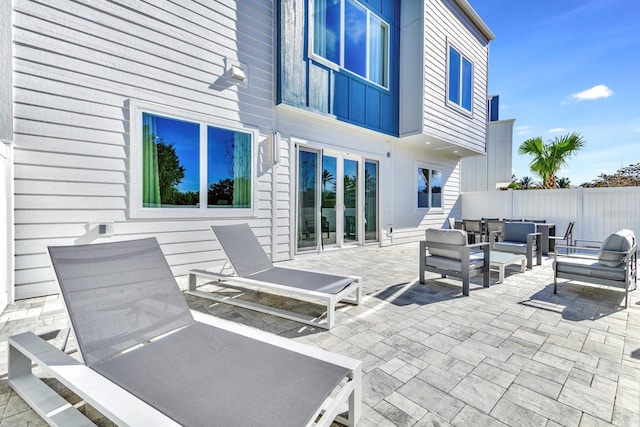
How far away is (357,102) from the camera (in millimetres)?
7289

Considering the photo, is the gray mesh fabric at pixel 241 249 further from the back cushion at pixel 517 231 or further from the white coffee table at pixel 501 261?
the back cushion at pixel 517 231

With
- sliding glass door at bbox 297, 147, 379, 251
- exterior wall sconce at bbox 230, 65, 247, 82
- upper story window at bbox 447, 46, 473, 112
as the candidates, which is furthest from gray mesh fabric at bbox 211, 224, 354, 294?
upper story window at bbox 447, 46, 473, 112

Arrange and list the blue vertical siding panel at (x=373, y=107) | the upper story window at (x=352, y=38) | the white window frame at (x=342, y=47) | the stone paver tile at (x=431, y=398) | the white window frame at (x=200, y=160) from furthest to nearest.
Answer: the blue vertical siding panel at (x=373, y=107), the upper story window at (x=352, y=38), the white window frame at (x=342, y=47), the white window frame at (x=200, y=160), the stone paver tile at (x=431, y=398)

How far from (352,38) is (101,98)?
18.1ft

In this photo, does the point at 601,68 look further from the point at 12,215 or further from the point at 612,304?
the point at 12,215

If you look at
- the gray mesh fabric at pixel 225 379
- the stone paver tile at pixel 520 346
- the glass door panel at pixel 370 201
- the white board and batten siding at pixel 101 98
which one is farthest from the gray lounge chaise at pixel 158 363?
the glass door panel at pixel 370 201

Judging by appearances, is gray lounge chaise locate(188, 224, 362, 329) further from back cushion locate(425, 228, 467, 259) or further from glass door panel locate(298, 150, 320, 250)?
glass door panel locate(298, 150, 320, 250)

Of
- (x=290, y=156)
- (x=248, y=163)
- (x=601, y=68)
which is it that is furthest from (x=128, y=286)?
(x=601, y=68)

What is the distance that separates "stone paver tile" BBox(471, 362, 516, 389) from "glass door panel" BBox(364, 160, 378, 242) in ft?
19.3

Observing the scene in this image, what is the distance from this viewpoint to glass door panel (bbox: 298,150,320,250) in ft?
21.8

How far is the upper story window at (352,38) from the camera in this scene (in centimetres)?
652

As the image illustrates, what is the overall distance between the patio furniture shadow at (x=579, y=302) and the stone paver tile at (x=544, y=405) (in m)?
1.84

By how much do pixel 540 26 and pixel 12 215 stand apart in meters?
14.9

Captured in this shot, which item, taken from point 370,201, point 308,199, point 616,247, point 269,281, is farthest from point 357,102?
point 616,247
